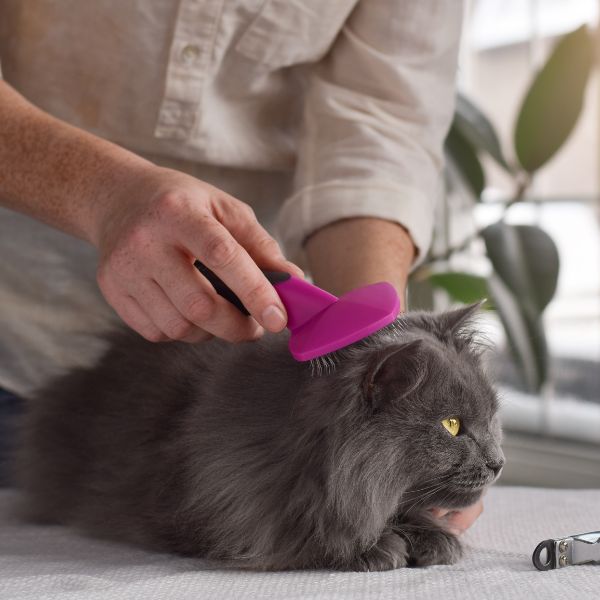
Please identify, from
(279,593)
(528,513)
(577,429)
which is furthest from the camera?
(577,429)

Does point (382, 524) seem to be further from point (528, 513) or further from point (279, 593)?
point (528, 513)

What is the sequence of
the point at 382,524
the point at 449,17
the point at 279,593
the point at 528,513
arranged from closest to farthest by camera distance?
the point at 279,593
the point at 382,524
the point at 528,513
the point at 449,17

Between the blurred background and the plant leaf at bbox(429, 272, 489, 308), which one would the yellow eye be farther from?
the plant leaf at bbox(429, 272, 489, 308)

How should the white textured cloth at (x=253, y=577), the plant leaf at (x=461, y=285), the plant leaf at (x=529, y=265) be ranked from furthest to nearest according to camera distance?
the plant leaf at (x=461, y=285)
the plant leaf at (x=529, y=265)
the white textured cloth at (x=253, y=577)

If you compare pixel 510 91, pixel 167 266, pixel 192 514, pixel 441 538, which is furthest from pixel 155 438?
pixel 510 91

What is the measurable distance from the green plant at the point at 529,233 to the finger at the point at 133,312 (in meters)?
0.89

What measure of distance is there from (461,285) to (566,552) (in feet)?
3.18

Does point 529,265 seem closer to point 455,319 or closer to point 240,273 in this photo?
point 455,319

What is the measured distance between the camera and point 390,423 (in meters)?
0.90

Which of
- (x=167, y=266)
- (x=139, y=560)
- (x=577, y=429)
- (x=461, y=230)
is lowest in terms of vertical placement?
(x=577, y=429)

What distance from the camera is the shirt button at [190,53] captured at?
1.29 m

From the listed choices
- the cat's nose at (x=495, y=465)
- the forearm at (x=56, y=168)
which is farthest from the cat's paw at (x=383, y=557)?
the forearm at (x=56, y=168)

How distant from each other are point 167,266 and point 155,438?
0.72 feet

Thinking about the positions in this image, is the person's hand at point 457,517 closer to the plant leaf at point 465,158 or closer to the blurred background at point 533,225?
the blurred background at point 533,225
